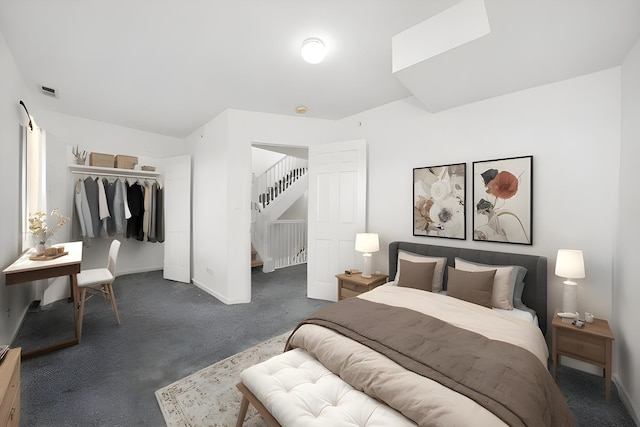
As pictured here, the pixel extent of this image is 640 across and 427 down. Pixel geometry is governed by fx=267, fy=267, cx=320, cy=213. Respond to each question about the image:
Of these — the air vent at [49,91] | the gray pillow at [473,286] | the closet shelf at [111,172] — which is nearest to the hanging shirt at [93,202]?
the closet shelf at [111,172]

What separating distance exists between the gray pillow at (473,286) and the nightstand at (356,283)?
938 millimetres

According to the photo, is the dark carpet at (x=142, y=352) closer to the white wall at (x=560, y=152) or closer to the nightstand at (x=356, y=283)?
the nightstand at (x=356, y=283)

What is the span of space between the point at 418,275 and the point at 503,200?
110 centimetres

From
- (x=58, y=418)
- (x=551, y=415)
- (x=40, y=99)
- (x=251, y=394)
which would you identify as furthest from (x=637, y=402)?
(x=40, y=99)

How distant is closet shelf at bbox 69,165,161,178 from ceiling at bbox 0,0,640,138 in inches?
48.6

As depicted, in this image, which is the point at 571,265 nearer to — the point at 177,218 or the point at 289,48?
the point at 289,48

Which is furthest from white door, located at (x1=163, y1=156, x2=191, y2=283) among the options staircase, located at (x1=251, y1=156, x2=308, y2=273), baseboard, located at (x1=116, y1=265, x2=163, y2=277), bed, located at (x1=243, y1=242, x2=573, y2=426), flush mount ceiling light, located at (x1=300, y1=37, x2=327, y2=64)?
bed, located at (x1=243, y1=242, x2=573, y2=426)

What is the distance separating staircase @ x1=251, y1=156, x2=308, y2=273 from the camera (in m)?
5.49

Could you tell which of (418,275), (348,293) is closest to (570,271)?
(418,275)

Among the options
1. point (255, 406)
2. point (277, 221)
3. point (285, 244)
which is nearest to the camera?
point (255, 406)

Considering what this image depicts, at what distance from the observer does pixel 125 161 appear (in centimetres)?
444

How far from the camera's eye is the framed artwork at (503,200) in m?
2.48

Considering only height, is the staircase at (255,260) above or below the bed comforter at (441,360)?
below

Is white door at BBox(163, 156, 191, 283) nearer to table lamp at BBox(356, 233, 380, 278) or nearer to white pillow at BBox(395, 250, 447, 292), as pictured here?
table lamp at BBox(356, 233, 380, 278)
